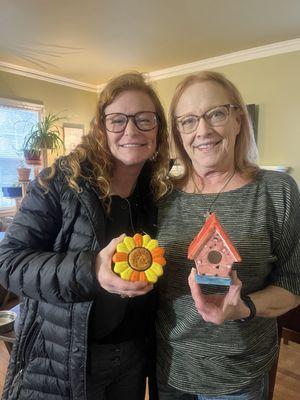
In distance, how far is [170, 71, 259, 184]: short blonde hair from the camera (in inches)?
41.0

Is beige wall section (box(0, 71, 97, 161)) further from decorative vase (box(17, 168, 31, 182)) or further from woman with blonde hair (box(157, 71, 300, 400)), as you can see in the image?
woman with blonde hair (box(157, 71, 300, 400))

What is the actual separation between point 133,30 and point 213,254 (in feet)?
9.74

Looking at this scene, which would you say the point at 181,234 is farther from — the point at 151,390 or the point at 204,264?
the point at 151,390

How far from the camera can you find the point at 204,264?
83cm

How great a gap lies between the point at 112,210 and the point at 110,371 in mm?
492

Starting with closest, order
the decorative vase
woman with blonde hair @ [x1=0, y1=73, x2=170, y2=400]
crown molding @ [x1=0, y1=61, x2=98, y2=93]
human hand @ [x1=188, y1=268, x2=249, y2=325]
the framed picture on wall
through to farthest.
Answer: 1. human hand @ [x1=188, y1=268, x2=249, y2=325]
2. woman with blonde hair @ [x1=0, y1=73, x2=170, y2=400]
3. the decorative vase
4. crown molding @ [x1=0, y1=61, x2=98, y2=93]
5. the framed picture on wall

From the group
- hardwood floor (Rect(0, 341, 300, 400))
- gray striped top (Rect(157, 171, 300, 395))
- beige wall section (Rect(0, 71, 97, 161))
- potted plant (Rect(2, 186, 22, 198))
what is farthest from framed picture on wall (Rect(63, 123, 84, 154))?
gray striped top (Rect(157, 171, 300, 395))

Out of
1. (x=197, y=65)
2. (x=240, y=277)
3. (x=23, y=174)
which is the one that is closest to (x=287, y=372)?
(x=240, y=277)

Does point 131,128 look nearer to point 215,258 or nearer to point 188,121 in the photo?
point 188,121

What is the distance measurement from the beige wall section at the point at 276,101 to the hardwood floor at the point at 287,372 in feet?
6.12

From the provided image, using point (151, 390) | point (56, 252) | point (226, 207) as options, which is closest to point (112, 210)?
point (56, 252)

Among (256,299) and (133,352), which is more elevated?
(256,299)

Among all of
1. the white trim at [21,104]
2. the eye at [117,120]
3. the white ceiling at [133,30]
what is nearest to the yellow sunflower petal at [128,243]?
the eye at [117,120]

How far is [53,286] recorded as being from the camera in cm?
88
